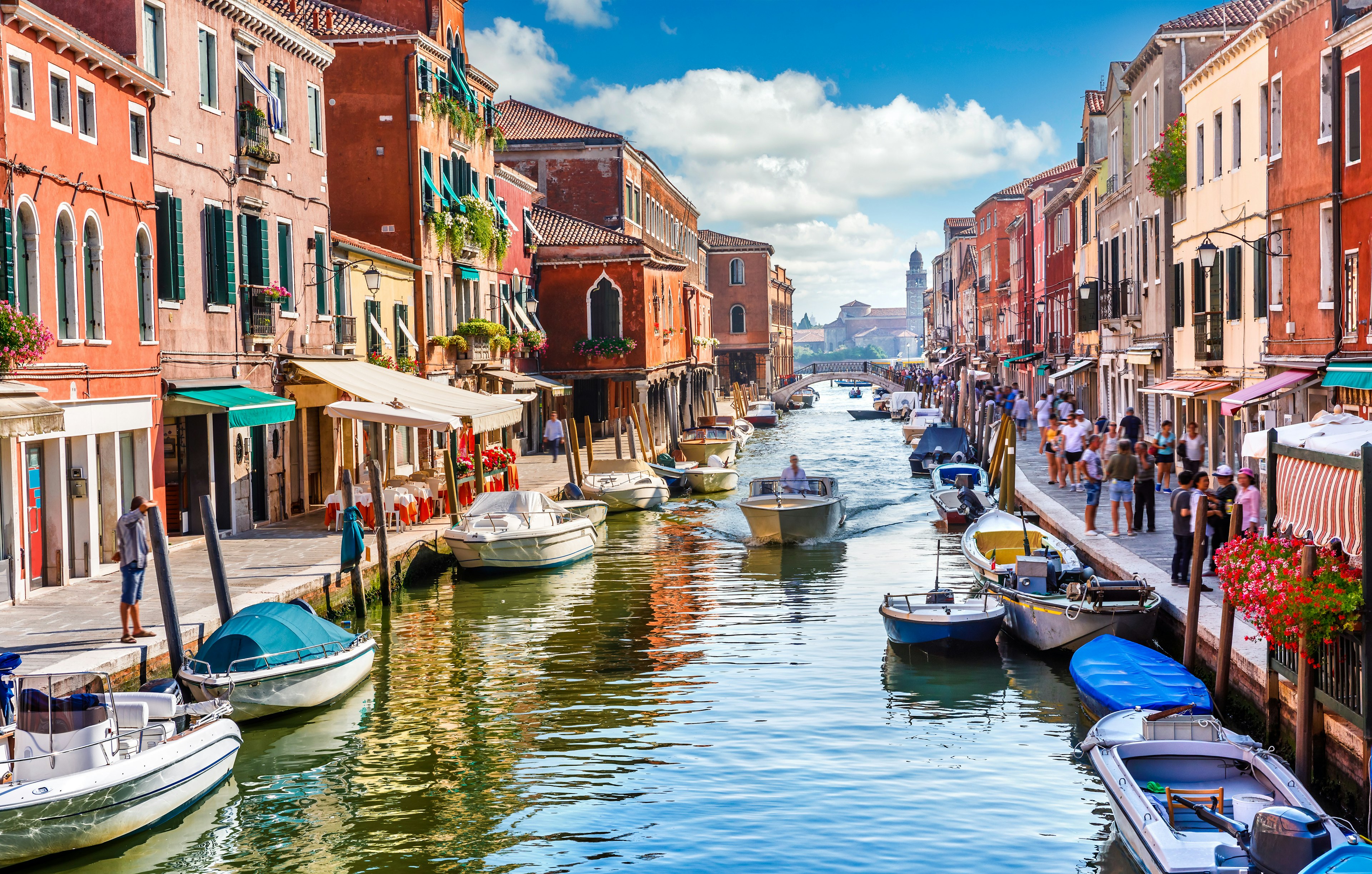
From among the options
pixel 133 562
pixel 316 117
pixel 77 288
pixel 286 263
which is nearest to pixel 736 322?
pixel 316 117

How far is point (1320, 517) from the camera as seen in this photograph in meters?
10.1

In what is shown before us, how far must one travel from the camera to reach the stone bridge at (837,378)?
278 ft

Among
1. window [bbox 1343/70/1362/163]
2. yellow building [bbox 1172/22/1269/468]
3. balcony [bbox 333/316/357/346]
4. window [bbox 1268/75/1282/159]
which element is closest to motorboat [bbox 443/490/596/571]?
balcony [bbox 333/316/357/346]

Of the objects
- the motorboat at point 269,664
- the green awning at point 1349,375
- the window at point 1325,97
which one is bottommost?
the motorboat at point 269,664

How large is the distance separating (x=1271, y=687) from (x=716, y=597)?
1020 centimetres

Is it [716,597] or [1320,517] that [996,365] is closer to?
[716,597]

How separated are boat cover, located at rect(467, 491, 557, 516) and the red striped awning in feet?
44.5

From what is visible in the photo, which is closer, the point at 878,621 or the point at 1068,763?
the point at 1068,763

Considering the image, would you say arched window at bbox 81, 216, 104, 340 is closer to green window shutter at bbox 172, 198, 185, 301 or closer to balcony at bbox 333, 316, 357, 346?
green window shutter at bbox 172, 198, 185, 301

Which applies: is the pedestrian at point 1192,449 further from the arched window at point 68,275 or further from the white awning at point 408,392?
the arched window at point 68,275

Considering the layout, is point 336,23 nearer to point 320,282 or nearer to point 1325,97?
point 320,282

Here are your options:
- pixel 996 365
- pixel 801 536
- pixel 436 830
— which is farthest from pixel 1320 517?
pixel 996 365

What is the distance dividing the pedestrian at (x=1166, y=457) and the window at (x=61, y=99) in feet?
53.1

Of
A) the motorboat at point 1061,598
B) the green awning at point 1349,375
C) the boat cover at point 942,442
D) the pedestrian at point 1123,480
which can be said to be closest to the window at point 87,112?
the motorboat at point 1061,598
